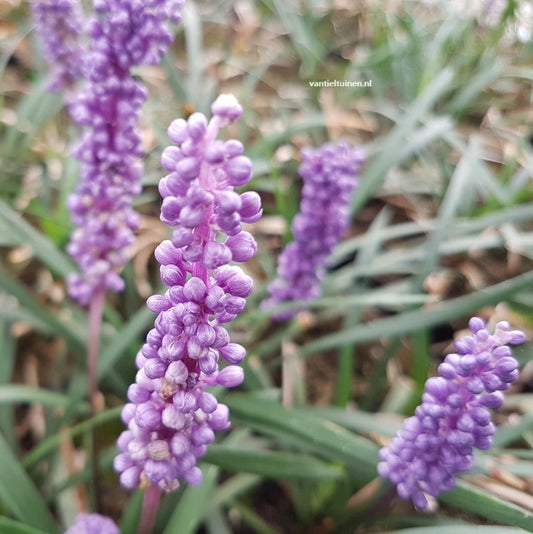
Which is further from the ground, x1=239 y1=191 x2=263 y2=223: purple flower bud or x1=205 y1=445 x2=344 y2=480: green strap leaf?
x1=239 y1=191 x2=263 y2=223: purple flower bud

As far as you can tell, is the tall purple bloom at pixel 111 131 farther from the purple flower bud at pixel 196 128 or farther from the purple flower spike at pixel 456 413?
the purple flower spike at pixel 456 413

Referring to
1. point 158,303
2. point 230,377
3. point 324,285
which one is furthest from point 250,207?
point 324,285

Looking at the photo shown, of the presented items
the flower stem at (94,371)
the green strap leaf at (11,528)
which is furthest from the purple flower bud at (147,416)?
the flower stem at (94,371)

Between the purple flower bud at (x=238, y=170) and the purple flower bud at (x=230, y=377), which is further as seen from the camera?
the purple flower bud at (x=230, y=377)

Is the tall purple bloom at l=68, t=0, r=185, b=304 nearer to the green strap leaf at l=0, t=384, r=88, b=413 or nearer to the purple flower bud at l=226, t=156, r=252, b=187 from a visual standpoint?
the green strap leaf at l=0, t=384, r=88, b=413

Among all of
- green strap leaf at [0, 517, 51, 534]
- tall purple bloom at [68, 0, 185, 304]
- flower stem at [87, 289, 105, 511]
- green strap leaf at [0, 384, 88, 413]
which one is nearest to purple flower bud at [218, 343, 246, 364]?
green strap leaf at [0, 517, 51, 534]

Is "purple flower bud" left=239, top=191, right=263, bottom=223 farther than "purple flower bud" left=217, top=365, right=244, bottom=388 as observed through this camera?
No

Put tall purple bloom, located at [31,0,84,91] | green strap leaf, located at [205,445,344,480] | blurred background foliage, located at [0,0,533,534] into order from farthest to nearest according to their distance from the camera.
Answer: tall purple bloom, located at [31,0,84,91] → blurred background foliage, located at [0,0,533,534] → green strap leaf, located at [205,445,344,480]
